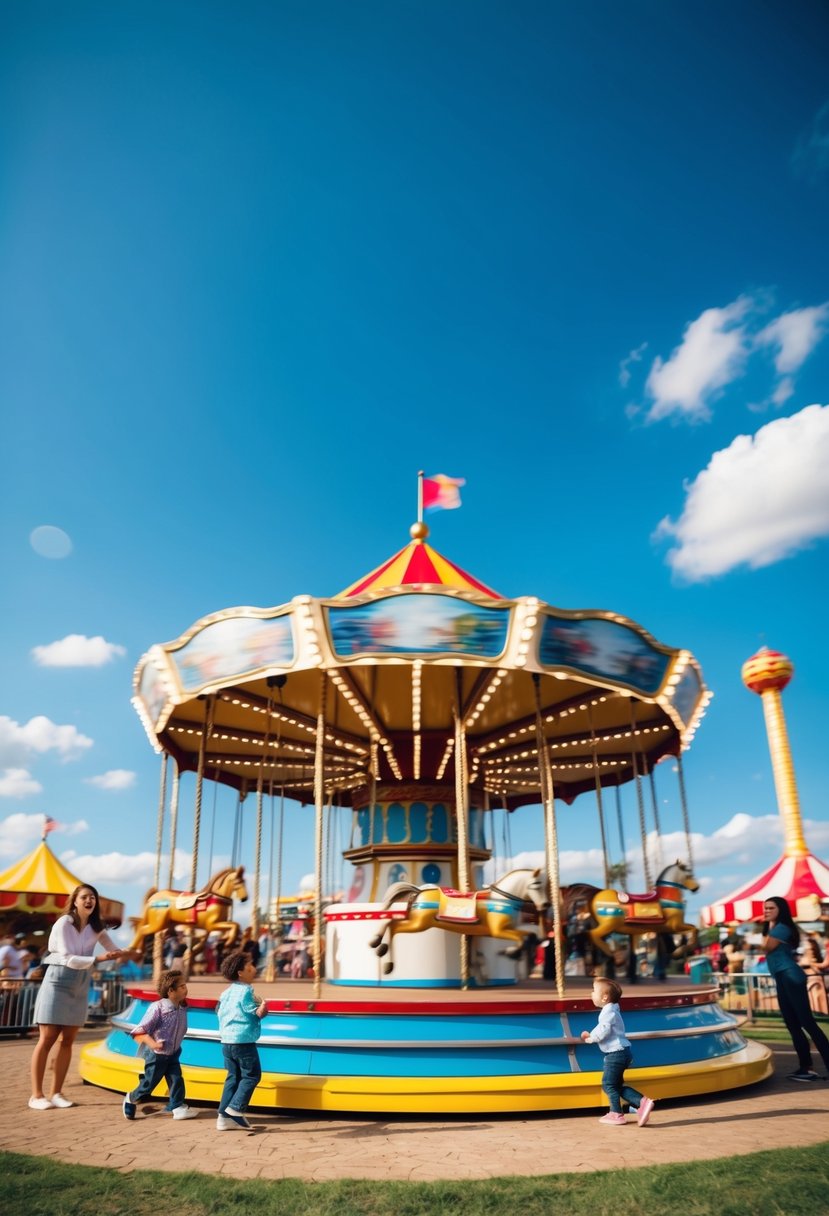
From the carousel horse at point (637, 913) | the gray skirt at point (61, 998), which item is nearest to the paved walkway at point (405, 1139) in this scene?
the gray skirt at point (61, 998)

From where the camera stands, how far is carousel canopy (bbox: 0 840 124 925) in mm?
18094

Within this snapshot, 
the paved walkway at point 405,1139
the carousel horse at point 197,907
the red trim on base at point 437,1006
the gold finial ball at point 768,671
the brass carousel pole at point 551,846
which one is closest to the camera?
the paved walkway at point 405,1139

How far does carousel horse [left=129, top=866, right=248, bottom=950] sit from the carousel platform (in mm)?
2783

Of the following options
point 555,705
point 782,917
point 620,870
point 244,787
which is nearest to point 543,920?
point 555,705

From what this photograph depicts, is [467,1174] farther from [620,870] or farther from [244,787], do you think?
[620,870]

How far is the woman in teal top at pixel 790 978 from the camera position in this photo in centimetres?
666

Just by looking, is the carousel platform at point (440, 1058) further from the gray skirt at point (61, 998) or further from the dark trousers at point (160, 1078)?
Answer: the gray skirt at point (61, 998)

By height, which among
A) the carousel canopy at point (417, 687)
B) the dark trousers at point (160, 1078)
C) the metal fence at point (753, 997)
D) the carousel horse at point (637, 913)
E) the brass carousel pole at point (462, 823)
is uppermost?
the carousel canopy at point (417, 687)

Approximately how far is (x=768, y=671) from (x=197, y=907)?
1608 centimetres

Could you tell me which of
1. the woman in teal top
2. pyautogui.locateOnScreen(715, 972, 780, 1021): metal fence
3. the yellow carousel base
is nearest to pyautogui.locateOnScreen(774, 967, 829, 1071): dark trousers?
the woman in teal top

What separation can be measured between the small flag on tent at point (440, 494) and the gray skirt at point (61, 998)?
24.3ft

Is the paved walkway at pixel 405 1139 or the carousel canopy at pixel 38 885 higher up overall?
the carousel canopy at pixel 38 885

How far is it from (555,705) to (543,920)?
2538 mm

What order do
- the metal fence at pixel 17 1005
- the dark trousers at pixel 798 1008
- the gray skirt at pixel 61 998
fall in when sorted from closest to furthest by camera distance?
the gray skirt at pixel 61 998 → the dark trousers at pixel 798 1008 → the metal fence at pixel 17 1005
